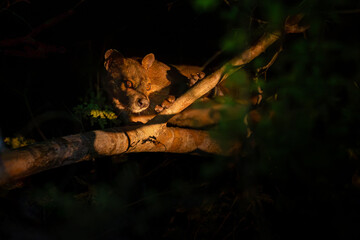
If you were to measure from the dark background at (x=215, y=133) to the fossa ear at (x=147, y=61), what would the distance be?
1.57ft

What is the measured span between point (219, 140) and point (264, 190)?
1.07m

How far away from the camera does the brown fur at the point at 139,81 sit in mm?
4078

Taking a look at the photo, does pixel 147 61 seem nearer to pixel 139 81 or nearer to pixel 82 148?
pixel 139 81

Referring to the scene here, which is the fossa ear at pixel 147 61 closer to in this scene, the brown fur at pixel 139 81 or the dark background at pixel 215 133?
the brown fur at pixel 139 81

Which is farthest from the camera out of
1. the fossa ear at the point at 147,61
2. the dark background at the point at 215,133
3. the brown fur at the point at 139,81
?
the fossa ear at the point at 147,61

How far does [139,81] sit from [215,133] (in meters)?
1.62

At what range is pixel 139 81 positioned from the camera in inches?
165

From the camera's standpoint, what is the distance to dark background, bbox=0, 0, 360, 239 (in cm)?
262

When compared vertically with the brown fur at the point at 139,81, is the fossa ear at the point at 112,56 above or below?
above

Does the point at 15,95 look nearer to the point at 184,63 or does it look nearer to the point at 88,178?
the point at 88,178

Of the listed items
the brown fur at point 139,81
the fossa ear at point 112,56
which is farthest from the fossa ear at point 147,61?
the fossa ear at point 112,56

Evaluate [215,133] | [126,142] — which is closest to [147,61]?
[215,133]

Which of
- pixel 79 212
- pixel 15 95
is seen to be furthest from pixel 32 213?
pixel 15 95

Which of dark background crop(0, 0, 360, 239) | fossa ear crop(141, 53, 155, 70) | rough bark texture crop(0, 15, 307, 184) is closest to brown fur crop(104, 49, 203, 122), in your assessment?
Result: fossa ear crop(141, 53, 155, 70)
